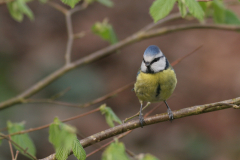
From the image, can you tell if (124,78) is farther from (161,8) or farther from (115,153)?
(115,153)

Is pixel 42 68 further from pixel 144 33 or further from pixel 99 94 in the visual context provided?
pixel 144 33

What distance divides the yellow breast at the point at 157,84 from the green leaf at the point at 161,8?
2.47 feet

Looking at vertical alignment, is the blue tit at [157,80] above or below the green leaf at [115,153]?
above

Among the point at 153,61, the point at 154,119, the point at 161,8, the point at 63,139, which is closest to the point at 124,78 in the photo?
the point at 153,61

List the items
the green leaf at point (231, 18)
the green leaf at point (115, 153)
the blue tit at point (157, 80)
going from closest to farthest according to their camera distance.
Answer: the green leaf at point (115, 153) < the blue tit at point (157, 80) < the green leaf at point (231, 18)

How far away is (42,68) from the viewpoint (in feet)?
17.1

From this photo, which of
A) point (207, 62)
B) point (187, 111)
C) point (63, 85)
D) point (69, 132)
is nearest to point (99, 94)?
point (63, 85)

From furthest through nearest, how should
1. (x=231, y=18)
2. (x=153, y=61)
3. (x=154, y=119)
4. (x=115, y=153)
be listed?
(x=231, y=18) → (x=153, y=61) → (x=154, y=119) → (x=115, y=153)

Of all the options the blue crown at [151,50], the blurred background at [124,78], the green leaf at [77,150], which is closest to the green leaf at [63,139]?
the green leaf at [77,150]

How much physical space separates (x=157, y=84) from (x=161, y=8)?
0.81 meters

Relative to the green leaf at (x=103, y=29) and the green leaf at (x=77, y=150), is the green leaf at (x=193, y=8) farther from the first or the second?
the green leaf at (x=103, y=29)

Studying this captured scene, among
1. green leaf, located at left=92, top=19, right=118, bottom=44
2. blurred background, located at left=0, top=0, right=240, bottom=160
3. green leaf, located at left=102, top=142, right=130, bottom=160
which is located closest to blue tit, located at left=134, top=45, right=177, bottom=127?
green leaf, located at left=92, top=19, right=118, bottom=44

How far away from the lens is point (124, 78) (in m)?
5.39

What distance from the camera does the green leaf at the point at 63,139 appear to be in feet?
2.68
